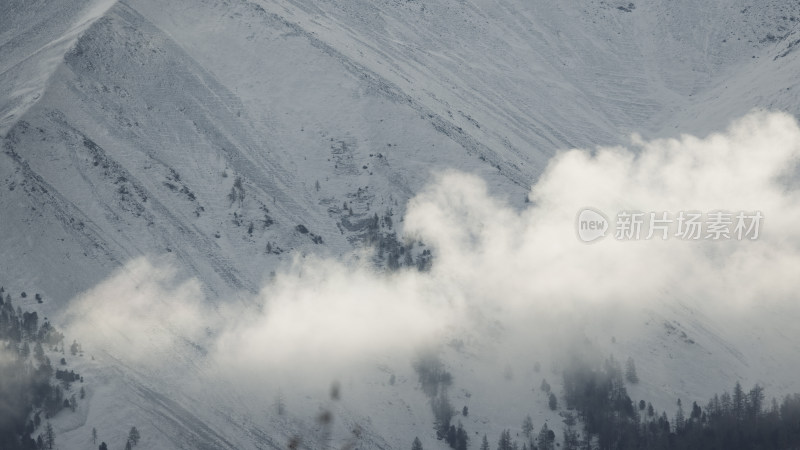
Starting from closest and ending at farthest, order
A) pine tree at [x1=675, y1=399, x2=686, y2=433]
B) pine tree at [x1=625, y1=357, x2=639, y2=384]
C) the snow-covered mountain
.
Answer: the snow-covered mountain → pine tree at [x1=675, y1=399, x2=686, y2=433] → pine tree at [x1=625, y1=357, x2=639, y2=384]

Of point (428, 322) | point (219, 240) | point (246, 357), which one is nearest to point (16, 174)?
point (219, 240)

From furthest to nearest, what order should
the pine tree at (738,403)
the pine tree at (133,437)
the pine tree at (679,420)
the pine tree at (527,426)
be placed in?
the pine tree at (738,403) → the pine tree at (527,426) → the pine tree at (679,420) → the pine tree at (133,437)

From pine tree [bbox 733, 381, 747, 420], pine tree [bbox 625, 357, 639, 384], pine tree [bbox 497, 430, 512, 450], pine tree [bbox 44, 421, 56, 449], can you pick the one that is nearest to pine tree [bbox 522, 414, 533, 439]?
pine tree [bbox 497, 430, 512, 450]

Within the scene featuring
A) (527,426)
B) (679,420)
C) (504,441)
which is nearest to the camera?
(504,441)

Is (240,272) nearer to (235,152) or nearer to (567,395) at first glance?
(235,152)

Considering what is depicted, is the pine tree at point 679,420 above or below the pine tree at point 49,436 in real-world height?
above

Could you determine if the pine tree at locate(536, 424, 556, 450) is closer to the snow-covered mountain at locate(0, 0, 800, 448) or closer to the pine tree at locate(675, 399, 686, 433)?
the snow-covered mountain at locate(0, 0, 800, 448)

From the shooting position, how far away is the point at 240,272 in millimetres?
175625

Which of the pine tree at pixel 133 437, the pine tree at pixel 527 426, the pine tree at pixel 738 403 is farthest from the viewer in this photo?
the pine tree at pixel 738 403

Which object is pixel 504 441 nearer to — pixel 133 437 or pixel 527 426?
pixel 527 426

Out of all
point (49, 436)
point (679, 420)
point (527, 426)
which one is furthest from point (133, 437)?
point (679, 420)

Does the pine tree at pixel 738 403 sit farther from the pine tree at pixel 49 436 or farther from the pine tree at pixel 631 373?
the pine tree at pixel 49 436

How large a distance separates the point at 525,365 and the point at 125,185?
62675 mm

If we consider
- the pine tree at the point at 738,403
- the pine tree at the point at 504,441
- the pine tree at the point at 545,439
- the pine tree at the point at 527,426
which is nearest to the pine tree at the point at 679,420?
the pine tree at the point at 738,403
